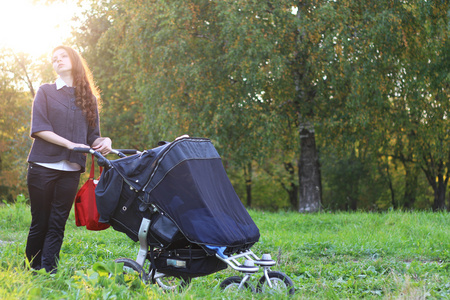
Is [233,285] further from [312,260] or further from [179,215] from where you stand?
[312,260]

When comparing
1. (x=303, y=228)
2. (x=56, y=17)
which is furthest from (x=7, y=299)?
(x=56, y=17)

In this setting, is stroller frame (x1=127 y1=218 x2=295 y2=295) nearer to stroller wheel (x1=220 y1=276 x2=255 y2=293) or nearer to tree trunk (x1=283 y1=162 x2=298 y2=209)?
stroller wheel (x1=220 y1=276 x2=255 y2=293)

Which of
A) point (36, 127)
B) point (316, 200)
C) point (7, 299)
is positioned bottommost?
point (316, 200)

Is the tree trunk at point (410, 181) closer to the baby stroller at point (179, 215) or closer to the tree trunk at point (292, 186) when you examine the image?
the tree trunk at point (292, 186)

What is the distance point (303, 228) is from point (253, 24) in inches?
170

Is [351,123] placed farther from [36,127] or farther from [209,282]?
[36,127]

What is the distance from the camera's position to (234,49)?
10.8m

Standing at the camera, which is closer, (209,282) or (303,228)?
(209,282)

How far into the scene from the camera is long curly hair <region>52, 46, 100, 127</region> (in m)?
4.35

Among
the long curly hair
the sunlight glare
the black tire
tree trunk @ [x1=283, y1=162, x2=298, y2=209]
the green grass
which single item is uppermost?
the sunlight glare

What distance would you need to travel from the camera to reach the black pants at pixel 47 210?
4121mm

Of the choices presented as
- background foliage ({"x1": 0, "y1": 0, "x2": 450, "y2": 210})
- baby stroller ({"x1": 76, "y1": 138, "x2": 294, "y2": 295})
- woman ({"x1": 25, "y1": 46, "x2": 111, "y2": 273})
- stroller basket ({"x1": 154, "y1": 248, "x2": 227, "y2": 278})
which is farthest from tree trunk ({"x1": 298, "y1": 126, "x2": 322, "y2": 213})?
stroller basket ({"x1": 154, "y1": 248, "x2": 227, "y2": 278})

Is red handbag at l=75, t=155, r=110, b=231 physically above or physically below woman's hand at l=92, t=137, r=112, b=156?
below

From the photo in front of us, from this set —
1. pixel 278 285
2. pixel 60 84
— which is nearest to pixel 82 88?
pixel 60 84
